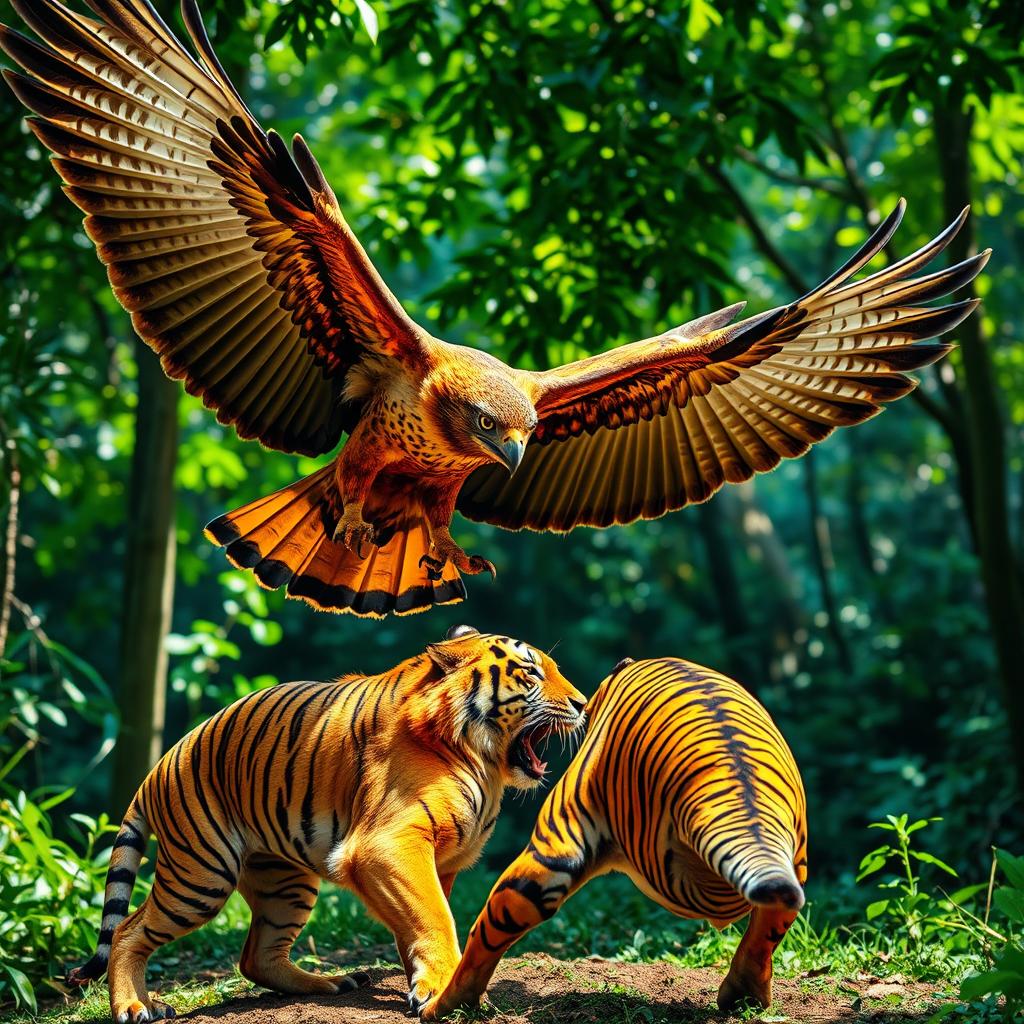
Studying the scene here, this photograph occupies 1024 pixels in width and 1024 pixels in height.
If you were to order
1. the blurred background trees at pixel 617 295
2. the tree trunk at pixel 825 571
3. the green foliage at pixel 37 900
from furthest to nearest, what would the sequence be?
the tree trunk at pixel 825 571 → the blurred background trees at pixel 617 295 → the green foliage at pixel 37 900

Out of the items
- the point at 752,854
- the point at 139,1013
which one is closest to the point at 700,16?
the point at 752,854

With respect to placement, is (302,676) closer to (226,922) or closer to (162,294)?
(226,922)

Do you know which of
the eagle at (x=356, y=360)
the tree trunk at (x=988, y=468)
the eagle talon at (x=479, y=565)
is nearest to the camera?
the eagle at (x=356, y=360)

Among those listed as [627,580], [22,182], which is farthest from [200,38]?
[627,580]

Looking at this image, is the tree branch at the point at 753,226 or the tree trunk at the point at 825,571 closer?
the tree branch at the point at 753,226

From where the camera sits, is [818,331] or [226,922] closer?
[818,331]

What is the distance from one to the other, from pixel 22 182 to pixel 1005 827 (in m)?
6.94

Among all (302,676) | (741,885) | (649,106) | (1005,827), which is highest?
(649,106)

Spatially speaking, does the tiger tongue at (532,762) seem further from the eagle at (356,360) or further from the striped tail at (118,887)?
the striped tail at (118,887)

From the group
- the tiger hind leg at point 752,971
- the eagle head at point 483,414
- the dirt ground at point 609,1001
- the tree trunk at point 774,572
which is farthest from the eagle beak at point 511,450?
the tree trunk at point 774,572

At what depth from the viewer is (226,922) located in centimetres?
568

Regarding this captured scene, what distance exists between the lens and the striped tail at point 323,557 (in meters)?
3.61

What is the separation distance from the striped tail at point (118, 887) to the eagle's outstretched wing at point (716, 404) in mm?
1548

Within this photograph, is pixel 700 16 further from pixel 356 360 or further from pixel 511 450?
pixel 511 450
